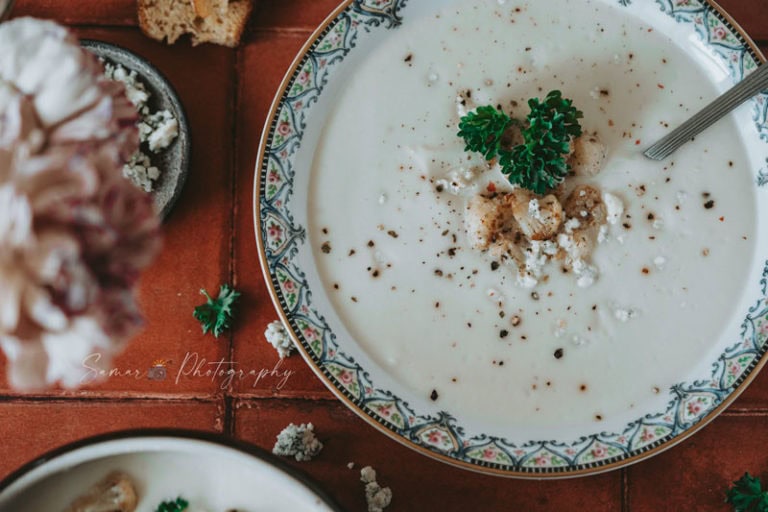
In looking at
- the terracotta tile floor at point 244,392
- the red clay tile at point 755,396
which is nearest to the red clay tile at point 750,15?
the terracotta tile floor at point 244,392

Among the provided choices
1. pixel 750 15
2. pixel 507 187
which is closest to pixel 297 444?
pixel 507 187

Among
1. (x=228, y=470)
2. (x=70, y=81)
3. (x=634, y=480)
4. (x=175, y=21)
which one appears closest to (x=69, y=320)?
(x=70, y=81)

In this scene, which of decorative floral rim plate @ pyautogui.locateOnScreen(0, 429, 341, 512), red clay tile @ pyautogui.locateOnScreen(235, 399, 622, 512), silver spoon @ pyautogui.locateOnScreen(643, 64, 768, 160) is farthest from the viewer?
red clay tile @ pyautogui.locateOnScreen(235, 399, 622, 512)

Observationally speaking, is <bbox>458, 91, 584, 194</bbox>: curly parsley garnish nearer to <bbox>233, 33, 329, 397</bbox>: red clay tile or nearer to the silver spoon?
the silver spoon

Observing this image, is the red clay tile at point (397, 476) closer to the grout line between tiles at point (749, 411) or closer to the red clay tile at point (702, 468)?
the red clay tile at point (702, 468)

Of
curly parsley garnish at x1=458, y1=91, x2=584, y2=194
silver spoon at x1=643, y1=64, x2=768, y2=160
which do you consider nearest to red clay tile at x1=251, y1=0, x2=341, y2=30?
curly parsley garnish at x1=458, y1=91, x2=584, y2=194
